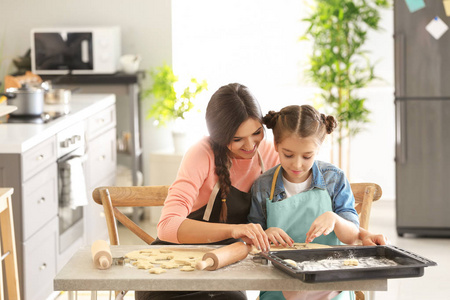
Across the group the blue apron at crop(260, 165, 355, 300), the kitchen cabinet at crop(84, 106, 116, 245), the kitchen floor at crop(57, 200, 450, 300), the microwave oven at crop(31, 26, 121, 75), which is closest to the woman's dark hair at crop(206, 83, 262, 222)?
the blue apron at crop(260, 165, 355, 300)

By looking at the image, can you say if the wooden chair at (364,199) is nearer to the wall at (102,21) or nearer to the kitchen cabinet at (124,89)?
the kitchen cabinet at (124,89)

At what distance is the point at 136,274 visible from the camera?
1.82 metres

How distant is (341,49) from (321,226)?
3409mm

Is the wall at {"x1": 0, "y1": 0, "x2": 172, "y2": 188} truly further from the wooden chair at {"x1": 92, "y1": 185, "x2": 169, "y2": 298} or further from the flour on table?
the flour on table

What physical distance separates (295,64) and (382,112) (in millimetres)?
793

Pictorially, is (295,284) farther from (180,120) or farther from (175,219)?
(180,120)

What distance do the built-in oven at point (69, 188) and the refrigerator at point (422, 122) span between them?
2.06 metres

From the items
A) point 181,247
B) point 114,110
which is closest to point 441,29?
point 114,110

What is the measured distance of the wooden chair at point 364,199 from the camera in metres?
2.45

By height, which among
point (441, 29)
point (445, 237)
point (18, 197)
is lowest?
point (445, 237)

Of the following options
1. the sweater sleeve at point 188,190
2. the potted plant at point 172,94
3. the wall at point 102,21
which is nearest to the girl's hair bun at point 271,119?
the sweater sleeve at point 188,190

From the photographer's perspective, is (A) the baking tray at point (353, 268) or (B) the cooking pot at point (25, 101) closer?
(A) the baking tray at point (353, 268)

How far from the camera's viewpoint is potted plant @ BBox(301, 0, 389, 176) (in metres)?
5.20

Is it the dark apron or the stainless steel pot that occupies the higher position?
the stainless steel pot
